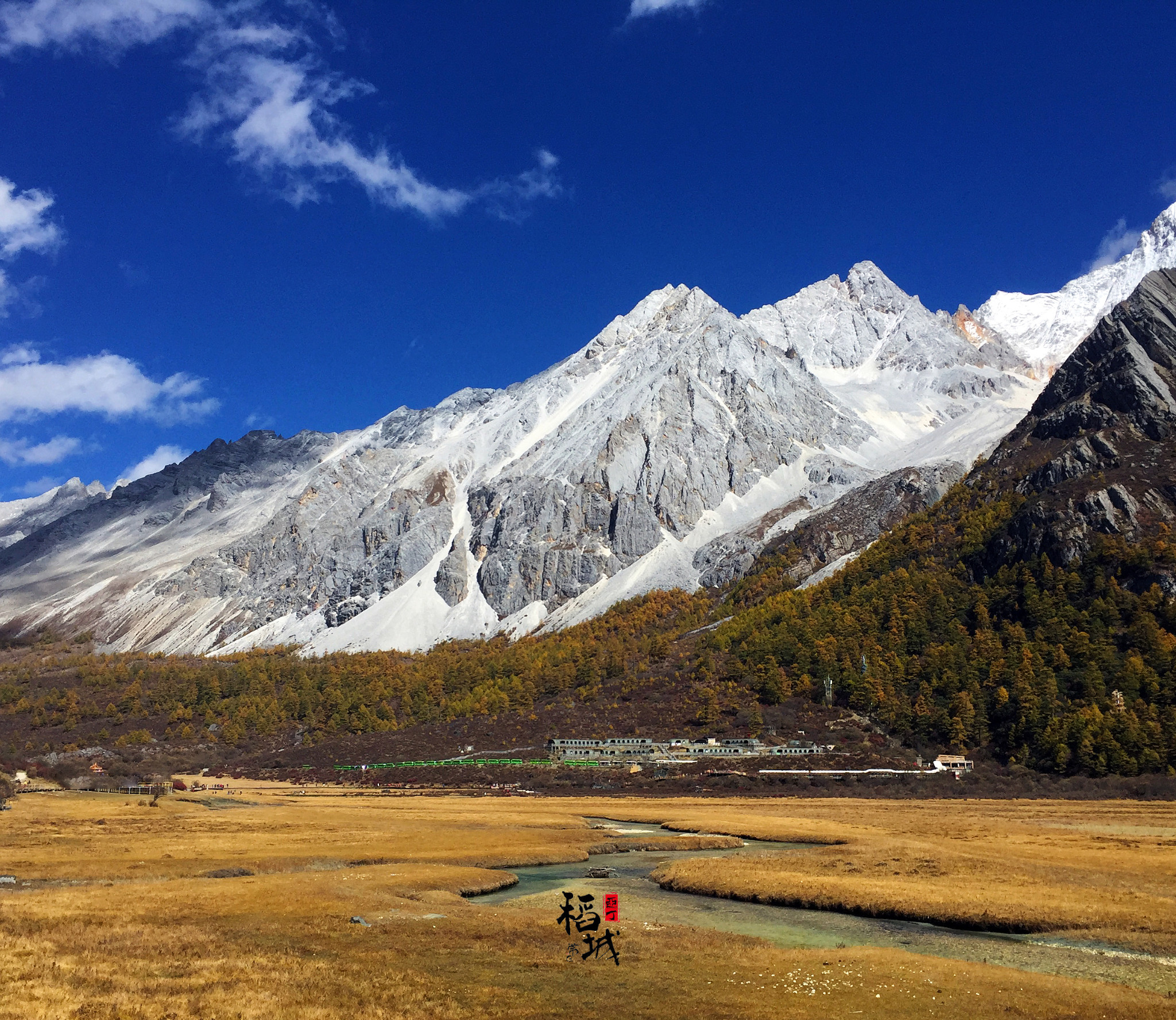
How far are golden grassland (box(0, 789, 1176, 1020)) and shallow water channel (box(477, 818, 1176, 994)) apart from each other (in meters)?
2.29

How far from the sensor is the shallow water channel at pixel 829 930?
105 feet

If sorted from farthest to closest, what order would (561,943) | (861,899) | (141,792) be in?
(141,792) → (861,899) → (561,943)

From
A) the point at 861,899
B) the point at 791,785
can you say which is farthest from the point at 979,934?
the point at 791,785

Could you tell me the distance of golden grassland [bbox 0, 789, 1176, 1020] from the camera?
1005 inches

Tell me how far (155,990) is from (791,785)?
106094 millimetres

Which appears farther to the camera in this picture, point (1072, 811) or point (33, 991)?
point (1072, 811)

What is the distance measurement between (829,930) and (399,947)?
65.0 feet

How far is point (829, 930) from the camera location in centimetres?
4025

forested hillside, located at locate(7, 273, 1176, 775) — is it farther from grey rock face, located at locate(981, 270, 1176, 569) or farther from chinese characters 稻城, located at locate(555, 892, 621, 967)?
chinese characters 稻城, located at locate(555, 892, 621, 967)

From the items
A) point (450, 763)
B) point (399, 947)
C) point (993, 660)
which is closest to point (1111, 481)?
point (993, 660)

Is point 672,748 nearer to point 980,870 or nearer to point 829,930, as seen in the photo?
point 980,870

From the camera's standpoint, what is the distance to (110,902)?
39062mm

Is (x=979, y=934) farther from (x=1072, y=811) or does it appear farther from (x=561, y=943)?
(x=1072, y=811)

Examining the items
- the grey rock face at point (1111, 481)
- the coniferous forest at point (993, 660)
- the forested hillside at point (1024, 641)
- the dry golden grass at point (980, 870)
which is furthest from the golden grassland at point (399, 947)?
the grey rock face at point (1111, 481)
